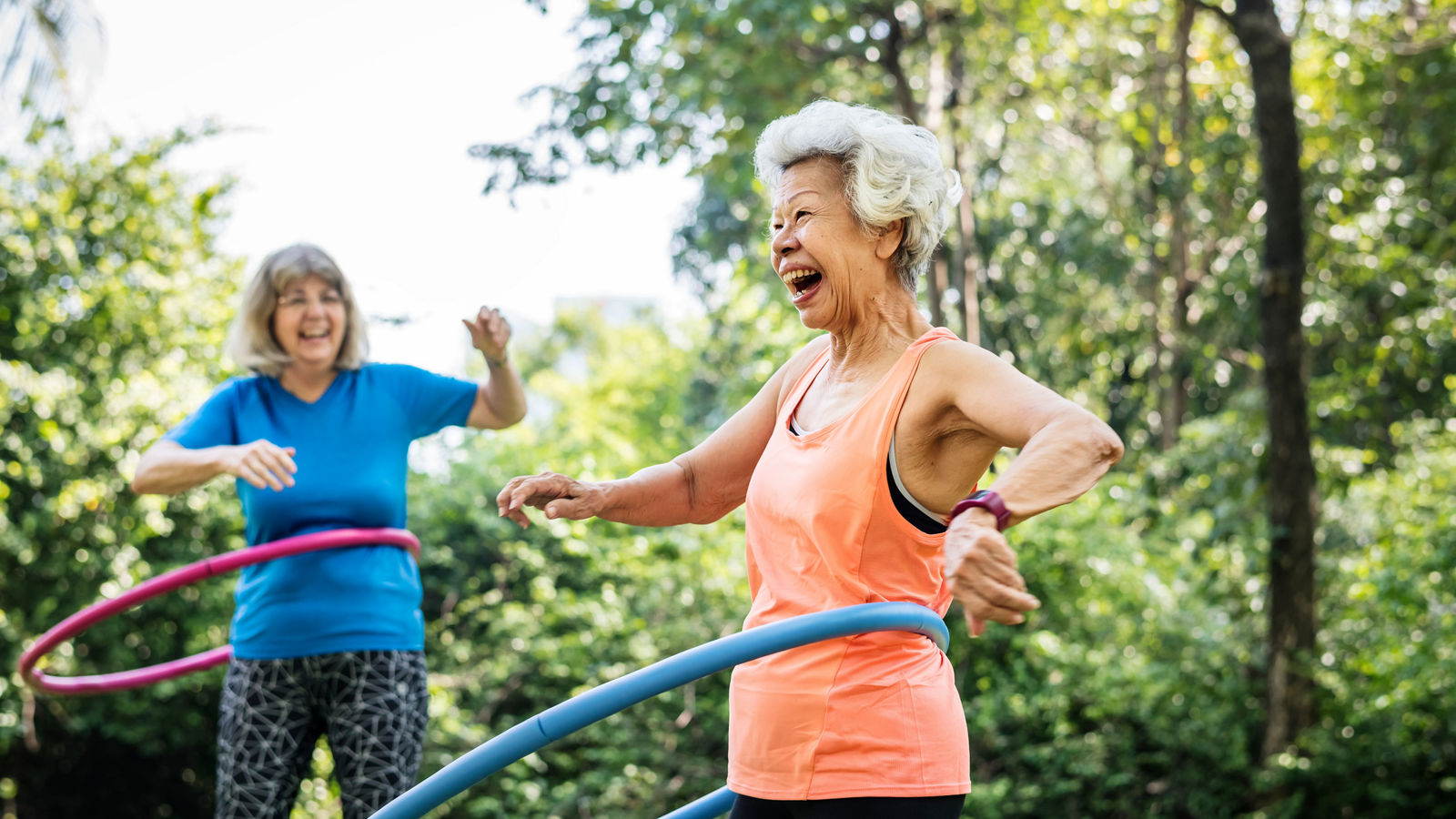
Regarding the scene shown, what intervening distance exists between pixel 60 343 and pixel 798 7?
4.02 meters

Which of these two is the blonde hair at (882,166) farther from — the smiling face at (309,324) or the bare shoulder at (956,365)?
the smiling face at (309,324)

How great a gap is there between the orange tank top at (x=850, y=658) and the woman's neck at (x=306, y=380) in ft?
5.05

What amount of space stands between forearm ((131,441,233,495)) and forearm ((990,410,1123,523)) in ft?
5.97

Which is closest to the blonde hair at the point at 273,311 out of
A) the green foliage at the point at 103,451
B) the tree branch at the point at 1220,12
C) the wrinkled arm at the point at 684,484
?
the wrinkled arm at the point at 684,484

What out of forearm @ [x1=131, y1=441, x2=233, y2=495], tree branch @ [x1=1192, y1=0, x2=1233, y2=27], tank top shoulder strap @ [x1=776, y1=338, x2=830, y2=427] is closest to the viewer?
tank top shoulder strap @ [x1=776, y1=338, x2=830, y2=427]

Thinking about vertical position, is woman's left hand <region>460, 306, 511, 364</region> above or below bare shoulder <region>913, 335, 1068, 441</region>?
above

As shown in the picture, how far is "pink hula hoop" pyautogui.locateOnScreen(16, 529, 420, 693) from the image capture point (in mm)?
2791

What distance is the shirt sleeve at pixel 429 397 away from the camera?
304cm

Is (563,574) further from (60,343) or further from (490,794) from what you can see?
(60,343)

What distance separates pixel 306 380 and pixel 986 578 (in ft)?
6.92

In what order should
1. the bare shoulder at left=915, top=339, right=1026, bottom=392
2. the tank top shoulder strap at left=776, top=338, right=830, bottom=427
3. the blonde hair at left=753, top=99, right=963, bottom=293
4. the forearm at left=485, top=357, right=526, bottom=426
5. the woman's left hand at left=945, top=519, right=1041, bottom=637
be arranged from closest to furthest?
the woman's left hand at left=945, top=519, right=1041, bottom=637, the bare shoulder at left=915, top=339, right=1026, bottom=392, the blonde hair at left=753, top=99, right=963, bottom=293, the tank top shoulder strap at left=776, top=338, right=830, bottom=427, the forearm at left=485, top=357, right=526, bottom=426

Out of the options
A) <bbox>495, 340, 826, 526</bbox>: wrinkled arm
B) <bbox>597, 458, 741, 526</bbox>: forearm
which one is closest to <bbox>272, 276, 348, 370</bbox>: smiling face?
<bbox>495, 340, 826, 526</bbox>: wrinkled arm

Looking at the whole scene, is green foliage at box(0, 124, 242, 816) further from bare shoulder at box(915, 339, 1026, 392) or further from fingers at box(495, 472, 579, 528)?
bare shoulder at box(915, 339, 1026, 392)

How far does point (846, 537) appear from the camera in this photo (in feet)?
5.85
